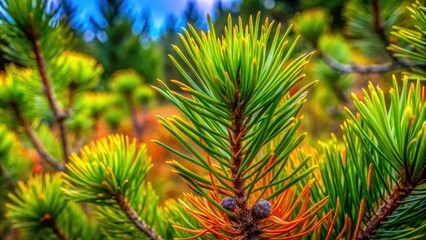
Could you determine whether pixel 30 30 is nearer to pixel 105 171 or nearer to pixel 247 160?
pixel 105 171

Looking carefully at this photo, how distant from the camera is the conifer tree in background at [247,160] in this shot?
26cm

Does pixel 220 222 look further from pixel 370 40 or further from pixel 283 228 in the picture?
pixel 370 40

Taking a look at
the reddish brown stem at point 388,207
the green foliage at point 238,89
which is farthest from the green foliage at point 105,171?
the reddish brown stem at point 388,207

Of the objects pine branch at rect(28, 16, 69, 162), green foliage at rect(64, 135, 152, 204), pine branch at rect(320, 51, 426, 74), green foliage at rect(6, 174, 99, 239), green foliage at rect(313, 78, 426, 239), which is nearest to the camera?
green foliage at rect(313, 78, 426, 239)

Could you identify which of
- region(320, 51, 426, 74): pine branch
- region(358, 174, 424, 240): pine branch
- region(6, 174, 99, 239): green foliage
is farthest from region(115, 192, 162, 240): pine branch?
region(320, 51, 426, 74): pine branch

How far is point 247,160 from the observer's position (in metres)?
0.28

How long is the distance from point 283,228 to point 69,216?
1.18ft

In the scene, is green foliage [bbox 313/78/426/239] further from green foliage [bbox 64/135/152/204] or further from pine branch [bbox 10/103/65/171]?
pine branch [bbox 10/103/65/171]

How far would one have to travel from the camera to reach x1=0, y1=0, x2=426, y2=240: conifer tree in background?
26 cm

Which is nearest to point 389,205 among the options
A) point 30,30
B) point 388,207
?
point 388,207

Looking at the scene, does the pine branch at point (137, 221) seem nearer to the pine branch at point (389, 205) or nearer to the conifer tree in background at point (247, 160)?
the conifer tree in background at point (247, 160)

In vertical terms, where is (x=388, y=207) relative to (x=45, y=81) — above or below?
below

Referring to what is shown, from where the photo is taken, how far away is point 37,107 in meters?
0.83

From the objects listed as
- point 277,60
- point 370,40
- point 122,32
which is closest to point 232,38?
point 277,60
